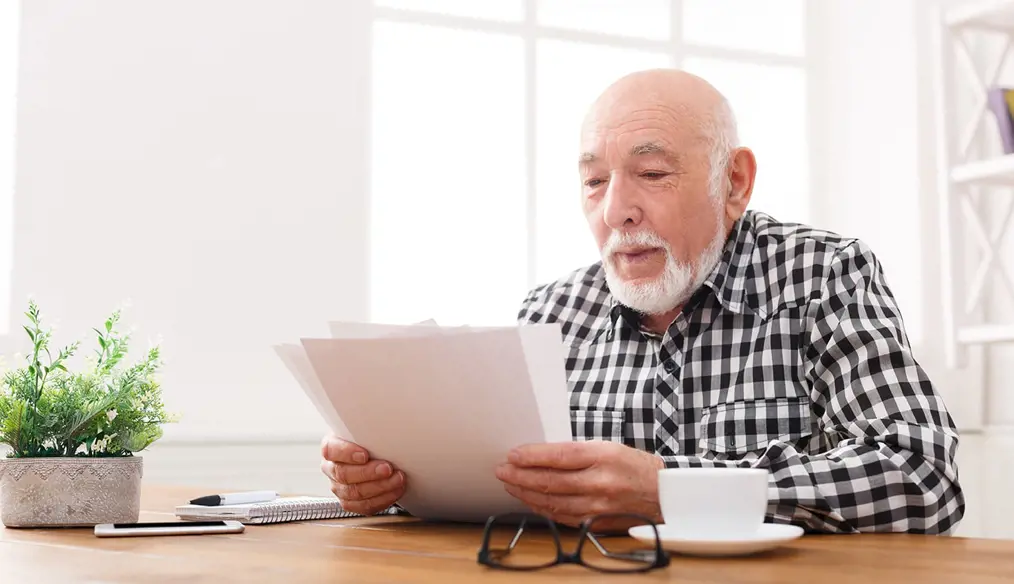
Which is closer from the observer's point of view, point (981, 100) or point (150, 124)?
point (150, 124)

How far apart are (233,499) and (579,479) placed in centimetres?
52

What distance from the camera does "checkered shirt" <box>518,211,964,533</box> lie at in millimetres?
1315

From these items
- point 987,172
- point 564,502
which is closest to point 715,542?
point 564,502

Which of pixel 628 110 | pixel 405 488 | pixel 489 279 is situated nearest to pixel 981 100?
pixel 489 279

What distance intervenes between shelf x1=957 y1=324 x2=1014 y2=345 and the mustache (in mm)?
1492

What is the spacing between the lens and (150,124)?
2.84m

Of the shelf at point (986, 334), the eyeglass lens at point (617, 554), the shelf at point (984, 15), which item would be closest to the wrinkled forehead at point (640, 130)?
the eyeglass lens at point (617, 554)

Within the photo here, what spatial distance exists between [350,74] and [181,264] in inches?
28.3

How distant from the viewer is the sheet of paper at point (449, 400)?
1.07 m

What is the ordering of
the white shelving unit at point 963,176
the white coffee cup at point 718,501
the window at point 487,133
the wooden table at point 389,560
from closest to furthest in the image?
→ the wooden table at point 389,560 < the white coffee cup at point 718,501 < the white shelving unit at point 963,176 < the window at point 487,133

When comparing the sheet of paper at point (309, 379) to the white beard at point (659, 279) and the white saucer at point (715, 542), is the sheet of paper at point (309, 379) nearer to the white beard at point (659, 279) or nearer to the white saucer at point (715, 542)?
the white saucer at point (715, 542)

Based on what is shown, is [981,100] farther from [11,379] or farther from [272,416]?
[11,379]

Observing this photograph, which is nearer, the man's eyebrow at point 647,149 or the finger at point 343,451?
the finger at point 343,451

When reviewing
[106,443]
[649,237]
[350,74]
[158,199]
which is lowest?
[106,443]
